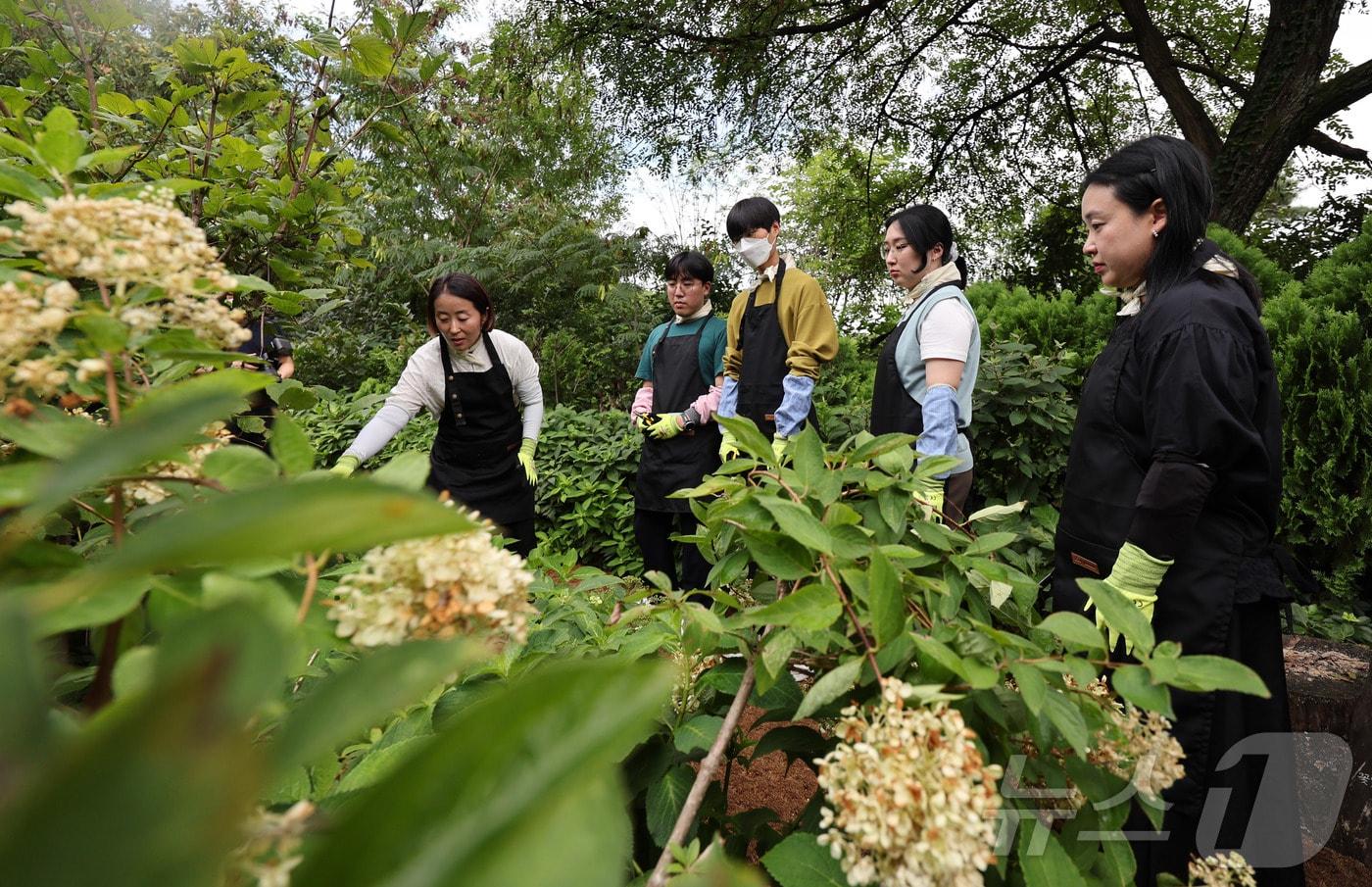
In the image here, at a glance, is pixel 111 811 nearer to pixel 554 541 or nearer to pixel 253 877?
pixel 253 877

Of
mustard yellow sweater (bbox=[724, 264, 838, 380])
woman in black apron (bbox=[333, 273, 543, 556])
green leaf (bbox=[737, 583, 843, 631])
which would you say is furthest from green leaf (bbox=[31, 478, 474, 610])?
mustard yellow sweater (bbox=[724, 264, 838, 380])

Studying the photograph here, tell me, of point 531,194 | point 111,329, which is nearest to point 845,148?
point 531,194

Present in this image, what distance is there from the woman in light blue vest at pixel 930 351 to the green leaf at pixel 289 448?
235cm

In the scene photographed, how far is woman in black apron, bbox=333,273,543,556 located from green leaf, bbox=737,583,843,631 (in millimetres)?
2768

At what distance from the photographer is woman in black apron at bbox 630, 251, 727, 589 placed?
399 cm

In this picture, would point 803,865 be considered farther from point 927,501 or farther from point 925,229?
point 925,229

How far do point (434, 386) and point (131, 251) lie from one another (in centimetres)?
302

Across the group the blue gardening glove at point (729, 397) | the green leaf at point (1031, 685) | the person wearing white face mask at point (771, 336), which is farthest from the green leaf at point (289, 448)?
the blue gardening glove at point (729, 397)

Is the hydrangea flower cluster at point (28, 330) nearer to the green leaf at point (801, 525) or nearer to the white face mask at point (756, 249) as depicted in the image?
the green leaf at point (801, 525)

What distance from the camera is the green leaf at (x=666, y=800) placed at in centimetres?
86

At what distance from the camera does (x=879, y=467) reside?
119 cm

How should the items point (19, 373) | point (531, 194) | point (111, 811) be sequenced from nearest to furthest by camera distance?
point (111, 811), point (19, 373), point (531, 194)

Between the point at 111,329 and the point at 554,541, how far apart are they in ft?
16.2

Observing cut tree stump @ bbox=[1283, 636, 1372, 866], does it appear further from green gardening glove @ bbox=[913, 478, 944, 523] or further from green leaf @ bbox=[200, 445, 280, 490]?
green leaf @ bbox=[200, 445, 280, 490]
